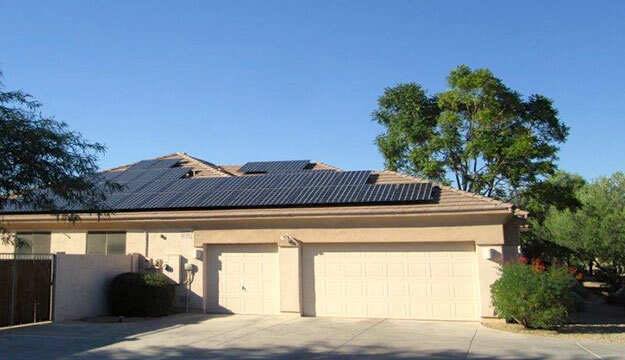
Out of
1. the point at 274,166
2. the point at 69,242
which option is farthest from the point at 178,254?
the point at 274,166

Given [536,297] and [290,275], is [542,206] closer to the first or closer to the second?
[290,275]

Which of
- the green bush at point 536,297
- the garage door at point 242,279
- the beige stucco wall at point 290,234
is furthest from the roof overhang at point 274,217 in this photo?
the green bush at point 536,297

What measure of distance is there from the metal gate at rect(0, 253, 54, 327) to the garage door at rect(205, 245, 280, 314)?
14.6 ft

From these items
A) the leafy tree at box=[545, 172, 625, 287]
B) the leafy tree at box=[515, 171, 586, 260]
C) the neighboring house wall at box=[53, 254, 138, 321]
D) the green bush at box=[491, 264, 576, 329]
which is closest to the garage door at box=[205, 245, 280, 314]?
the neighboring house wall at box=[53, 254, 138, 321]

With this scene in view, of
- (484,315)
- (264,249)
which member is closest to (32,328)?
(264,249)

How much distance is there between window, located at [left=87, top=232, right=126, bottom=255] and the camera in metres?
19.1

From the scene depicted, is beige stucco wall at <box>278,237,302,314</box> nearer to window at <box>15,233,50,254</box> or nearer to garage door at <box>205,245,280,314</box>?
garage door at <box>205,245,280,314</box>

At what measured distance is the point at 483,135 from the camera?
26.3 m

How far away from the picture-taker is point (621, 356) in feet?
34.6

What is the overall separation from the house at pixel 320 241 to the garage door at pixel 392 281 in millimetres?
28

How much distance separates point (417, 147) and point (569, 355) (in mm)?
18927

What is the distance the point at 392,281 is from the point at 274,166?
11301mm

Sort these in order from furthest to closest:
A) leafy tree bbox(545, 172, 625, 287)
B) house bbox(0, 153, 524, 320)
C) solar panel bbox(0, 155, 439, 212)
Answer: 1. leafy tree bbox(545, 172, 625, 287)
2. solar panel bbox(0, 155, 439, 212)
3. house bbox(0, 153, 524, 320)

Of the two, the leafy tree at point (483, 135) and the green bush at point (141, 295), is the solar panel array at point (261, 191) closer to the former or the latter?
the green bush at point (141, 295)
